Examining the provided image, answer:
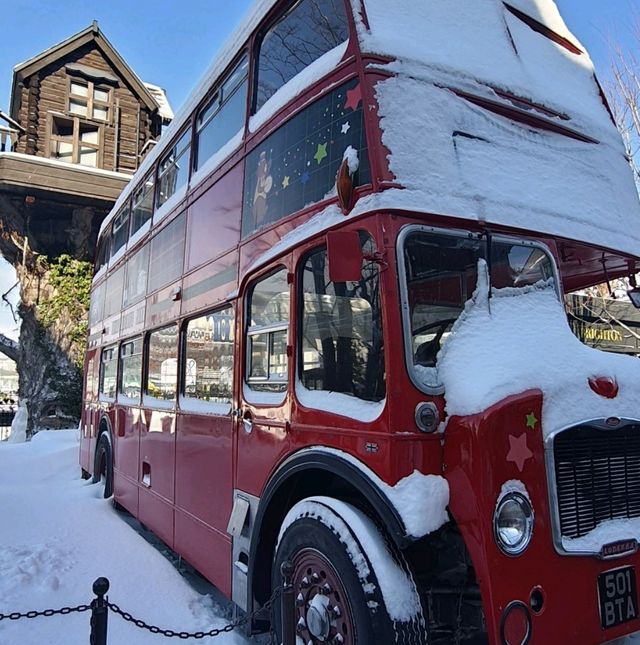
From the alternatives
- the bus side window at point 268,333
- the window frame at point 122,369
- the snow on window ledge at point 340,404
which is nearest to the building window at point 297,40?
the bus side window at point 268,333

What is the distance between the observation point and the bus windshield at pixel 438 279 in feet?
8.63

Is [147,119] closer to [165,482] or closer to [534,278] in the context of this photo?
[165,482]

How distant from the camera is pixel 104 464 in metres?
8.45

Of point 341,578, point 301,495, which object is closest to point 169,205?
point 301,495

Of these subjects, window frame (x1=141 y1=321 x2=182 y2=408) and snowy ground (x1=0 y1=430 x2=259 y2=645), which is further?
window frame (x1=141 y1=321 x2=182 y2=408)

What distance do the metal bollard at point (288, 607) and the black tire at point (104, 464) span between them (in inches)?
223

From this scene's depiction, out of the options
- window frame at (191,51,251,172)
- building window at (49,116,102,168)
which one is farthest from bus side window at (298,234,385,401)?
building window at (49,116,102,168)

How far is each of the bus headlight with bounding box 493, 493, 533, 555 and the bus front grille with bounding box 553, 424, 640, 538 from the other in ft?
0.62

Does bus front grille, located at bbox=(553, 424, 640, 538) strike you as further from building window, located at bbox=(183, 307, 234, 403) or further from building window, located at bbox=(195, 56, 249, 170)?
building window, located at bbox=(195, 56, 249, 170)

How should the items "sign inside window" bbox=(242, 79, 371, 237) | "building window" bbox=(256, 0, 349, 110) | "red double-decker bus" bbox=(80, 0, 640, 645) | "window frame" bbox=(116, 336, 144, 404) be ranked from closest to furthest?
1. "red double-decker bus" bbox=(80, 0, 640, 645)
2. "sign inside window" bbox=(242, 79, 371, 237)
3. "building window" bbox=(256, 0, 349, 110)
4. "window frame" bbox=(116, 336, 144, 404)

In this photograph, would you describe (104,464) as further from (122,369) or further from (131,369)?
(131,369)

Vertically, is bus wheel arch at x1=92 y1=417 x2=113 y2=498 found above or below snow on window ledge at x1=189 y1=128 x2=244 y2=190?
below

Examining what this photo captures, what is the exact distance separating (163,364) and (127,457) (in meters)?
1.90

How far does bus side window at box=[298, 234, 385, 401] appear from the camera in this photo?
2.70 m
